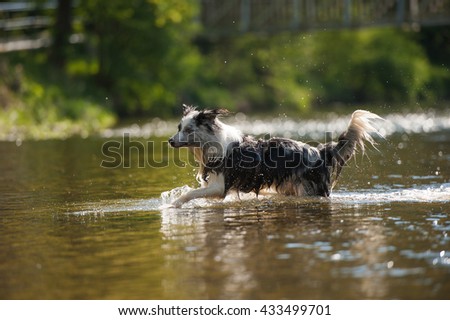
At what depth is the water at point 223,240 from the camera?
793 cm

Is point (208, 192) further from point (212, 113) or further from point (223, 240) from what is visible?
point (223, 240)

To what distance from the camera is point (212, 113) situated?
12.3 metres

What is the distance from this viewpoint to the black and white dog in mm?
12414

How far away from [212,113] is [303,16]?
3803cm

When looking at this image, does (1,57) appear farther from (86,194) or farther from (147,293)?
(147,293)

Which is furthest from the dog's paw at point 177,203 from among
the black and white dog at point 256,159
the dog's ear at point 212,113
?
the dog's ear at point 212,113

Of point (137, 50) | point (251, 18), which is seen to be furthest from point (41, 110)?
point (251, 18)

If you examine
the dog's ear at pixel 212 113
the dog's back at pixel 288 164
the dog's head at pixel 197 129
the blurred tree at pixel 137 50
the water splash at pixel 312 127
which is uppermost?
the blurred tree at pixel 137 50

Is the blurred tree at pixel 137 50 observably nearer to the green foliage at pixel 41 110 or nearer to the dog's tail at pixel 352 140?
the green foliage at pixel 41 110

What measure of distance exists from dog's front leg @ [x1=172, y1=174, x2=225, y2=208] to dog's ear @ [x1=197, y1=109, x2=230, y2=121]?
786mm

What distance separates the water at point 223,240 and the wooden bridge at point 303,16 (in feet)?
90.7

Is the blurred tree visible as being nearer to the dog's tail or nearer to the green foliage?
the green foliage
